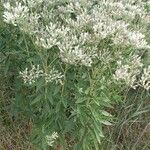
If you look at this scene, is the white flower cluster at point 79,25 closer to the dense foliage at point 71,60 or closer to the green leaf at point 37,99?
the dense foliage at point 71,60

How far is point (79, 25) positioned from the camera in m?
3.29

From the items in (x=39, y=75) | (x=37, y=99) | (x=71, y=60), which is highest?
(x=71, y=60)

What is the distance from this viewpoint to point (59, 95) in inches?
133

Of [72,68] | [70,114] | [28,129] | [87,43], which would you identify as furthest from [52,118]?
[28,129]

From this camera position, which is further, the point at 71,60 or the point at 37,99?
the point at 37,99

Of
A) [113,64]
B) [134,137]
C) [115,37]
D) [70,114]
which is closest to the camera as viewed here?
[115,37]

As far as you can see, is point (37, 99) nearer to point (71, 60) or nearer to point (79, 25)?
point (71, 60)

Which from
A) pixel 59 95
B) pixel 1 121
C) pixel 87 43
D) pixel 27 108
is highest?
pixel 87 43

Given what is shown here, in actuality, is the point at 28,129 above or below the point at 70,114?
below

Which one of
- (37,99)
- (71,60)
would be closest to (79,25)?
(71,60)

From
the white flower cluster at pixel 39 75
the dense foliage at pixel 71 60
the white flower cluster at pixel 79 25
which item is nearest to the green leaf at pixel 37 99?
the dense foliage at pixel 71 60

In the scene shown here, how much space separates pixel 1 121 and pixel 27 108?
83 centimetres

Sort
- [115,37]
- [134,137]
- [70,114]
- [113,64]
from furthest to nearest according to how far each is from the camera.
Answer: [134,137]
[70,114]
[113,64]
[115,37]

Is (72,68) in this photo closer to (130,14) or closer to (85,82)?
(85,82)
